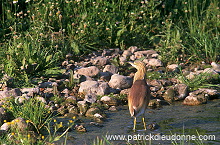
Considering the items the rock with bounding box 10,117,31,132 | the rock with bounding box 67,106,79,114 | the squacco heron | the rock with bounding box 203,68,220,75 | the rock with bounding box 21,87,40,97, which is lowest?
the rock with bounding box 67,106,79,114

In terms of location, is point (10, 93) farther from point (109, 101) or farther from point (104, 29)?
point (104, 29)

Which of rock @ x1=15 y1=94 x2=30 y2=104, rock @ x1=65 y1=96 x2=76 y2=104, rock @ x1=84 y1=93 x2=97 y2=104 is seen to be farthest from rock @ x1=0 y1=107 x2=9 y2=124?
rock @ x1=84 y1=93 x2=97 y2=104

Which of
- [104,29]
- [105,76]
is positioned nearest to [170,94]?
[105,76]

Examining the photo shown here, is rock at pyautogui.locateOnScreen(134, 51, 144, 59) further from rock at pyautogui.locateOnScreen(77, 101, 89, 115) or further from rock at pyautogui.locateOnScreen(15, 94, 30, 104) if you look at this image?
rock at pyautogui.locateOnScreen(15, 94, 30, 104)

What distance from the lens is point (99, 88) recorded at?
8297mm

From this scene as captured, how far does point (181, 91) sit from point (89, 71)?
2.08 meters

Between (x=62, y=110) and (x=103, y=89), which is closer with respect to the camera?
(x=62, y=110)

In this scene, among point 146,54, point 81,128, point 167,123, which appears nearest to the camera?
point 81,128

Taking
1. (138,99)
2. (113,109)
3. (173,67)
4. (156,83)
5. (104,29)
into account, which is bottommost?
(113,109)

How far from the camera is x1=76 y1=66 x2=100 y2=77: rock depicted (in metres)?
9.09

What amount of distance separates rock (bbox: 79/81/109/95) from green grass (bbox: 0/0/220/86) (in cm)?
117

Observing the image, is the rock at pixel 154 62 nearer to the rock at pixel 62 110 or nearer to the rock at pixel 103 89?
the rock at pixel 103 89

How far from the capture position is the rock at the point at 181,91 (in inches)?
324

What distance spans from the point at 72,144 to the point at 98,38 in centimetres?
495
